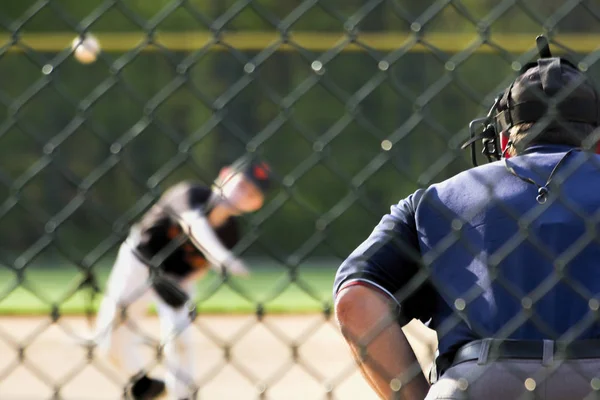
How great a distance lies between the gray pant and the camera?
192cm

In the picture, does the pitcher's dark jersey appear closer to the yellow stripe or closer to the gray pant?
the gray pant

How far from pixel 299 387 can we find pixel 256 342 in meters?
1.98

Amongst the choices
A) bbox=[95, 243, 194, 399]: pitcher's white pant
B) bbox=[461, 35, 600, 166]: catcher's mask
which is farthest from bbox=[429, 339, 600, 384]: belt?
bbox=[95, 243, 194, 399]: pitcher's white pant

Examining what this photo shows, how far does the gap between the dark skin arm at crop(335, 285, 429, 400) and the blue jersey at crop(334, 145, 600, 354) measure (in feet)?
0.12

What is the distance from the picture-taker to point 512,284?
78.7 inches

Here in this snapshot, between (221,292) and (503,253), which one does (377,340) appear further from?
(221,292)

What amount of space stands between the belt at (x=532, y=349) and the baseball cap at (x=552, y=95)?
466 mm

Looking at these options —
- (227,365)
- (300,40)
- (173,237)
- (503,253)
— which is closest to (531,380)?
(503,253)

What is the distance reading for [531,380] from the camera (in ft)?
6.28

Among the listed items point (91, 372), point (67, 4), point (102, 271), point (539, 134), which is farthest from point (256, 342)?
point (539, 134)

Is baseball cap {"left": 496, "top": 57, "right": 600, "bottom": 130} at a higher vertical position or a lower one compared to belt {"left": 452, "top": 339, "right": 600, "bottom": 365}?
higher

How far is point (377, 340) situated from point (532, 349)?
1.13ft

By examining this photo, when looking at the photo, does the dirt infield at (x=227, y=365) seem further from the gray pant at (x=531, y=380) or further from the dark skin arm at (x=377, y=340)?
the gray pant at (x=531, y=380)

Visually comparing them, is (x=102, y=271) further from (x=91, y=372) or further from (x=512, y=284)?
(x=512, y=284)
